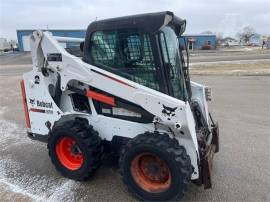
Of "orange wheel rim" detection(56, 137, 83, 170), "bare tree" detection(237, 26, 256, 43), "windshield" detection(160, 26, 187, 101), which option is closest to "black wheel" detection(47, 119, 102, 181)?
"orange wheel rim" detection(56, 137, 83, 170)

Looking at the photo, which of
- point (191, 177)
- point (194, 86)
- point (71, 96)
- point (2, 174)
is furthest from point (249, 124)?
point (2, 174)

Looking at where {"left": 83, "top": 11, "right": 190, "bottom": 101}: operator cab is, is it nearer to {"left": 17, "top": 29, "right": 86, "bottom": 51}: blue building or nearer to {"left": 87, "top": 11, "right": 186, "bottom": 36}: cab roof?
{"left": 87, "top": 11, "right": 186, "bottom": 36}: cab roof

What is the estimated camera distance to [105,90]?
146 inches

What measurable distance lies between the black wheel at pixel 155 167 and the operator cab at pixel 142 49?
68cm

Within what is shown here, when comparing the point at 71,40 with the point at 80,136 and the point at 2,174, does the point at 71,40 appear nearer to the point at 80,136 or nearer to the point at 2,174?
the point at 80,136

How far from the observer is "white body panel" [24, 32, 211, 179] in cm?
336

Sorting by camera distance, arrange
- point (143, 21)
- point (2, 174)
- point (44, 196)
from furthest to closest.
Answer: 1. point (2, 174)
2. point (44, 196)
3. point (143, 21)

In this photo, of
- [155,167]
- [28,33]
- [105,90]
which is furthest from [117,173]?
[28,33]

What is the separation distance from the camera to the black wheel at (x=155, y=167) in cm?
322

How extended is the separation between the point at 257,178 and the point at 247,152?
94 centimetres

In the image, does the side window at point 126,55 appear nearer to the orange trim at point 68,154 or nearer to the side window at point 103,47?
the side window at point 103,47

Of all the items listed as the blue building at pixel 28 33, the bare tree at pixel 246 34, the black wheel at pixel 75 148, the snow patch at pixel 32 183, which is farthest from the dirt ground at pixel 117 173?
the bare tree at pixel 246 34

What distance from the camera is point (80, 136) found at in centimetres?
382

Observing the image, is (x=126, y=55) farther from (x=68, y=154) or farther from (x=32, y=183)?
(x=32, y=183)
